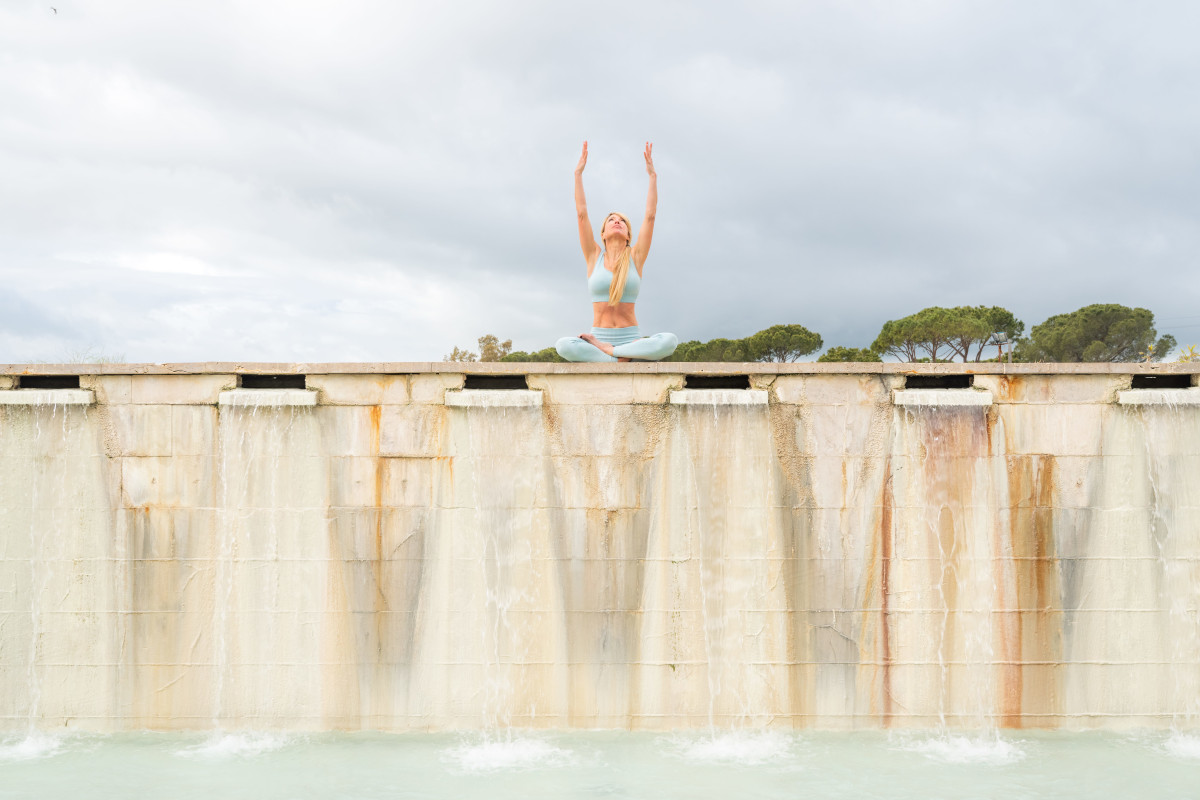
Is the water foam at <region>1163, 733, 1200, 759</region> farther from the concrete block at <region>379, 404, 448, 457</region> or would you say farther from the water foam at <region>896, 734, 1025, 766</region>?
the concrete block at <region>379, 404, 448, 457</region>

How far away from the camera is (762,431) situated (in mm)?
7500

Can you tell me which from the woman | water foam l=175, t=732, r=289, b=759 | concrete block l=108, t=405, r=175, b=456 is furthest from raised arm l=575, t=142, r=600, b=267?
water foam l=175, t=732, r=289, b=759

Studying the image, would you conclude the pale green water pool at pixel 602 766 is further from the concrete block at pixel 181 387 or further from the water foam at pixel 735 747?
the concrete block at pixel 181 387

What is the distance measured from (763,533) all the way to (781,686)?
1.53 metres

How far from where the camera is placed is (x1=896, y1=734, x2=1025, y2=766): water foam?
6906 mm

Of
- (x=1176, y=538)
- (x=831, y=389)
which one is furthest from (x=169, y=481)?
(x=1176, y=538)

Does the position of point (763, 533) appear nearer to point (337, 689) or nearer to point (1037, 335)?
point (337, 689)

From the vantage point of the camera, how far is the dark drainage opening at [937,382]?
7.63 m

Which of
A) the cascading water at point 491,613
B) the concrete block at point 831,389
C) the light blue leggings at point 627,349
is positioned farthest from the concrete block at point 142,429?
the concrete block at point 831,389

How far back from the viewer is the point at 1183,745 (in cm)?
715

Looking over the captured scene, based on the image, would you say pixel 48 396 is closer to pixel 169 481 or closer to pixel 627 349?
pixel 169 481

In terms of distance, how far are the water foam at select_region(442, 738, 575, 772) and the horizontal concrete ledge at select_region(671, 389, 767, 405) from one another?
3546 mm

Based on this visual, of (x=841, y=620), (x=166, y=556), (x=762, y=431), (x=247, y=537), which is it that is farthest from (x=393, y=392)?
(x=841, y=620)

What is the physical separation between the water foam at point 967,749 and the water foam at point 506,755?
334 cm
